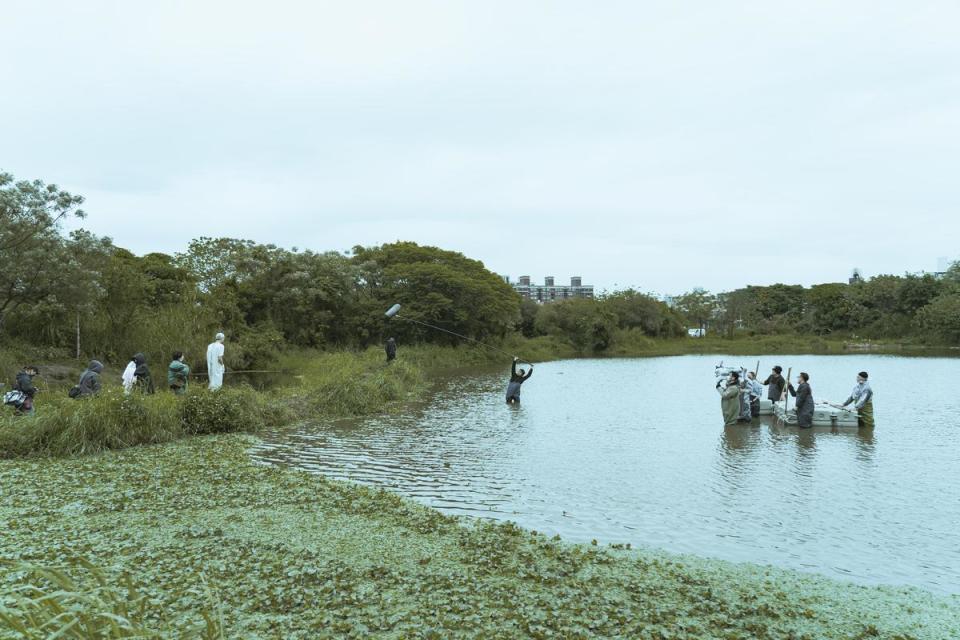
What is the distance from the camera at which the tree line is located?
2475 centimetres

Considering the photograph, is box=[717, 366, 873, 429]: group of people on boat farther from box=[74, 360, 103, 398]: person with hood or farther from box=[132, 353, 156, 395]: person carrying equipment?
box=[74, 360, 103, 398]: person with hood

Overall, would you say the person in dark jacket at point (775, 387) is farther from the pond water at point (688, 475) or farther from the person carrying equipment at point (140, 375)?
the person carrying equipment at point (140, 375)

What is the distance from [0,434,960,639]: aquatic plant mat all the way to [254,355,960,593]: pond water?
1030mm

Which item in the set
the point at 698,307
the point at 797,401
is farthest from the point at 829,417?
the point at 698,307

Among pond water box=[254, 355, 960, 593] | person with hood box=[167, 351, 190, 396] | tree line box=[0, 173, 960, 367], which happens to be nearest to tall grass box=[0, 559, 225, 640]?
pond water box=[254, 355, 960, 593]

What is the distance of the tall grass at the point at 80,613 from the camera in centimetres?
332

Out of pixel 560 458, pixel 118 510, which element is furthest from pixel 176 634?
pixel 560 458

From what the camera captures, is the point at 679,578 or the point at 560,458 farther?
the point at 560,458

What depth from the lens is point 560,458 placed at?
539 inches

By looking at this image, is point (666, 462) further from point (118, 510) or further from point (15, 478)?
point (15, 478)

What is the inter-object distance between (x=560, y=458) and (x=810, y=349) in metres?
59.7

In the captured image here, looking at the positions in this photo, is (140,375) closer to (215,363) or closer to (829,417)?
(215,363)

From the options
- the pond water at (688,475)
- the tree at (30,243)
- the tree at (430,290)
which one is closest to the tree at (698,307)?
the tree at (430,290)

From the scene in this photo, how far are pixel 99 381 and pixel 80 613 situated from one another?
14258 millimetres
